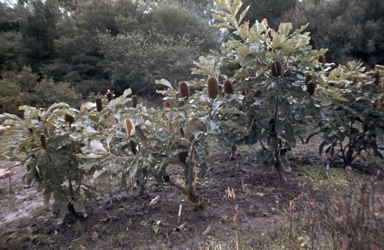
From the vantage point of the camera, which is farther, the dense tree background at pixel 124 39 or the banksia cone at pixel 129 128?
the dense tree background at pixel 124 39

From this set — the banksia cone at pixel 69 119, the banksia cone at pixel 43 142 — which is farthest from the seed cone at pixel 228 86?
the banksia cone at pixel 43 142

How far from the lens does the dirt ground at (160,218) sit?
216 cm

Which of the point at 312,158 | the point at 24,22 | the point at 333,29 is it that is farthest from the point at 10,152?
the point at 24,22

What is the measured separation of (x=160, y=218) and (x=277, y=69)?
174 cm

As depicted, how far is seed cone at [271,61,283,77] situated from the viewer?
Result: 7.79ft

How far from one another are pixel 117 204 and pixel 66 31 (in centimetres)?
1365

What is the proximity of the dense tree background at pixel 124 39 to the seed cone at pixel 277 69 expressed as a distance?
28.2 ft

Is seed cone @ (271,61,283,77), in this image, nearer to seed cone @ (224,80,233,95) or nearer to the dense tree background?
seed cone @ (224,80,233,95)

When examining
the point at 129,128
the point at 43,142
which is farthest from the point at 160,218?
the point at 43,142

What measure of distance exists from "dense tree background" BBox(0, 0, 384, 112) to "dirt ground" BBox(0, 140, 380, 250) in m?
7.62

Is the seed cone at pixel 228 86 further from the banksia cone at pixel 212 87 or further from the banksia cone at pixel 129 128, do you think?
the banksia cone at pixel 129 128

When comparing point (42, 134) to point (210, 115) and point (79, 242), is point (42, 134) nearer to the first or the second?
point (79, 242)

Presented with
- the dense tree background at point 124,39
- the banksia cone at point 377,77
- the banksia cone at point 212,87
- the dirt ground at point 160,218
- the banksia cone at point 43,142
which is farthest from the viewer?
the dense tree background at point 124,39

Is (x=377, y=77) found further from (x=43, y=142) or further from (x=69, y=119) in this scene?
(x=43, y=142)
